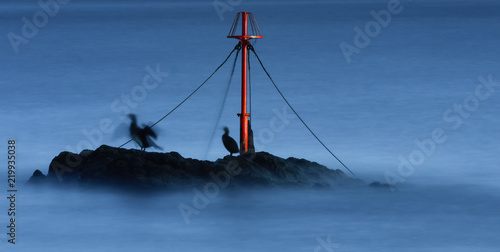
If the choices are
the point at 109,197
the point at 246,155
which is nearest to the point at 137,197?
the point at 109,197

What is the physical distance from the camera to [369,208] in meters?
31.0

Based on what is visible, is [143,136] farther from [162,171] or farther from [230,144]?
[230,144]

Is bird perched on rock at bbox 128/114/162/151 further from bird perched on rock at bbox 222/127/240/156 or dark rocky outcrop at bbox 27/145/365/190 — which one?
bird perched on rock at bbox 222/127/240/156

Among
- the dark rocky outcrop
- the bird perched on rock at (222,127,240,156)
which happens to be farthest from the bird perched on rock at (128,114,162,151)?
the bird perched on rock at (222,127,240,156)

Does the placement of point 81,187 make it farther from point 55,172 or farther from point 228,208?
point 228,208

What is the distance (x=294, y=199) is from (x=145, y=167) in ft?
9.12

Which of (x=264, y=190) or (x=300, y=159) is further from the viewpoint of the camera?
(x=300, y=159)

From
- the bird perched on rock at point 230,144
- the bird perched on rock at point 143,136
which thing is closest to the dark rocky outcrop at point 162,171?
the bird perched on rock at point 230,144

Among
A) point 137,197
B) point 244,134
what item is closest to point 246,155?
point 244,134

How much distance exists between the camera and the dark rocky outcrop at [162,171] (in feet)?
102

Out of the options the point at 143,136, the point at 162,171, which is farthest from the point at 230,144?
the point at 143,136

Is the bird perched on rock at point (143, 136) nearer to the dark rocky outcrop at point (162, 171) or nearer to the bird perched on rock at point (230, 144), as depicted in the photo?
the dark rocky outcrop at point (162, 171)

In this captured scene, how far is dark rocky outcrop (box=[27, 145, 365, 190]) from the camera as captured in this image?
31062 millimetres

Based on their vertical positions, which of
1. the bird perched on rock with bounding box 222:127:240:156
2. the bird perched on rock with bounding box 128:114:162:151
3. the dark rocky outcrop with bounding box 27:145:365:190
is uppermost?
the bird perched on rock with bounding box 128:114:162:151
